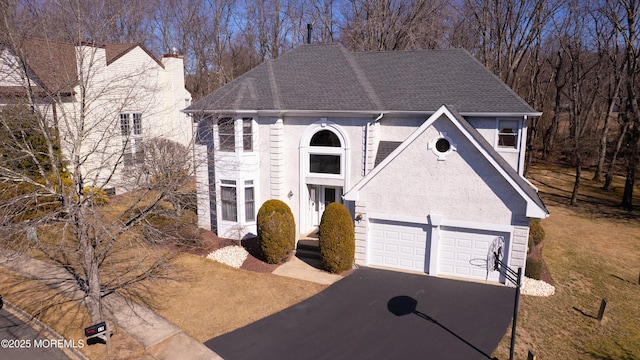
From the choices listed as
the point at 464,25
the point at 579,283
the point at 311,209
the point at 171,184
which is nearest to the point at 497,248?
the point at 579,283

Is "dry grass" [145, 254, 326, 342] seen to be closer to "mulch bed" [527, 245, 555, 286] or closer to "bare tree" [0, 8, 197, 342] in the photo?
"bare tree" [0, 8, 197, 342]

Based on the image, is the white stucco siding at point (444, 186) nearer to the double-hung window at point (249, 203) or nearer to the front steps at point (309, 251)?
the front steps at point (309, 251)

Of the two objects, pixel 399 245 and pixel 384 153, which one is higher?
pixel 384 153

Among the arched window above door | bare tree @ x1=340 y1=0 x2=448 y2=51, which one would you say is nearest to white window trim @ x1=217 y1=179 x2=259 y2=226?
the arched window above door

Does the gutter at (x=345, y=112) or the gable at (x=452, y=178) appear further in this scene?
the gutter at (x=345, y=112)

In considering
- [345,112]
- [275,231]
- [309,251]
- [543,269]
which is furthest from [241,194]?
[543,269]

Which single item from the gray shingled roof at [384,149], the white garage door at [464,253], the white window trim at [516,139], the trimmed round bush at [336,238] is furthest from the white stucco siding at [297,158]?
the white window trim at [516,139]

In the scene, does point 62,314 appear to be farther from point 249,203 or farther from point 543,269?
point 543,269

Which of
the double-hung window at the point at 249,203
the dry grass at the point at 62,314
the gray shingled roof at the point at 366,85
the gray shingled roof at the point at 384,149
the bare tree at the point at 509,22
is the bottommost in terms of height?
the dry grass at the point at 62,314
